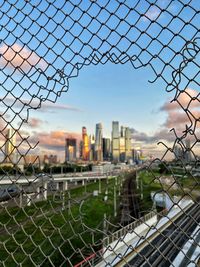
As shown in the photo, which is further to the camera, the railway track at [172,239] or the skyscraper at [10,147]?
the skyscraper at [10,147]

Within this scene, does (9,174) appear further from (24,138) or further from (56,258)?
(56,258)

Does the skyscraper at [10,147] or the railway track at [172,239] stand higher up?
the skyscraper at [10,147]

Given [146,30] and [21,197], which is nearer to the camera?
[146,30]

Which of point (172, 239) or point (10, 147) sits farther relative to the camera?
point (172, 239)

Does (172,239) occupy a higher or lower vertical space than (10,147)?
lower

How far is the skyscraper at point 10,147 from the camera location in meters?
2.15

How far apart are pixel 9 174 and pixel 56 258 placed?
16.1m

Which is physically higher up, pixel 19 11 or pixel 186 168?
pixel 19 11

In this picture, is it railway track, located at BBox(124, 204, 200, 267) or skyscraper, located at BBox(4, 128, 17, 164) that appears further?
skyscraper, located at BBox(4, 128, 17, 164)

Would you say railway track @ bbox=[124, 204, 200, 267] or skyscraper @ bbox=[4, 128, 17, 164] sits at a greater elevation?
skyscraper @ bbox=[4, 128, 17, 164]

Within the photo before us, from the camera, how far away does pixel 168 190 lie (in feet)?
5.61

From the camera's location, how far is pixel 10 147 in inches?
86.0

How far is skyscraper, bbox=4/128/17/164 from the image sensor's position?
2154 millimetres

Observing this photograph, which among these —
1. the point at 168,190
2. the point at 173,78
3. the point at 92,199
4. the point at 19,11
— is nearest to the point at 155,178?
the point at 168,190
